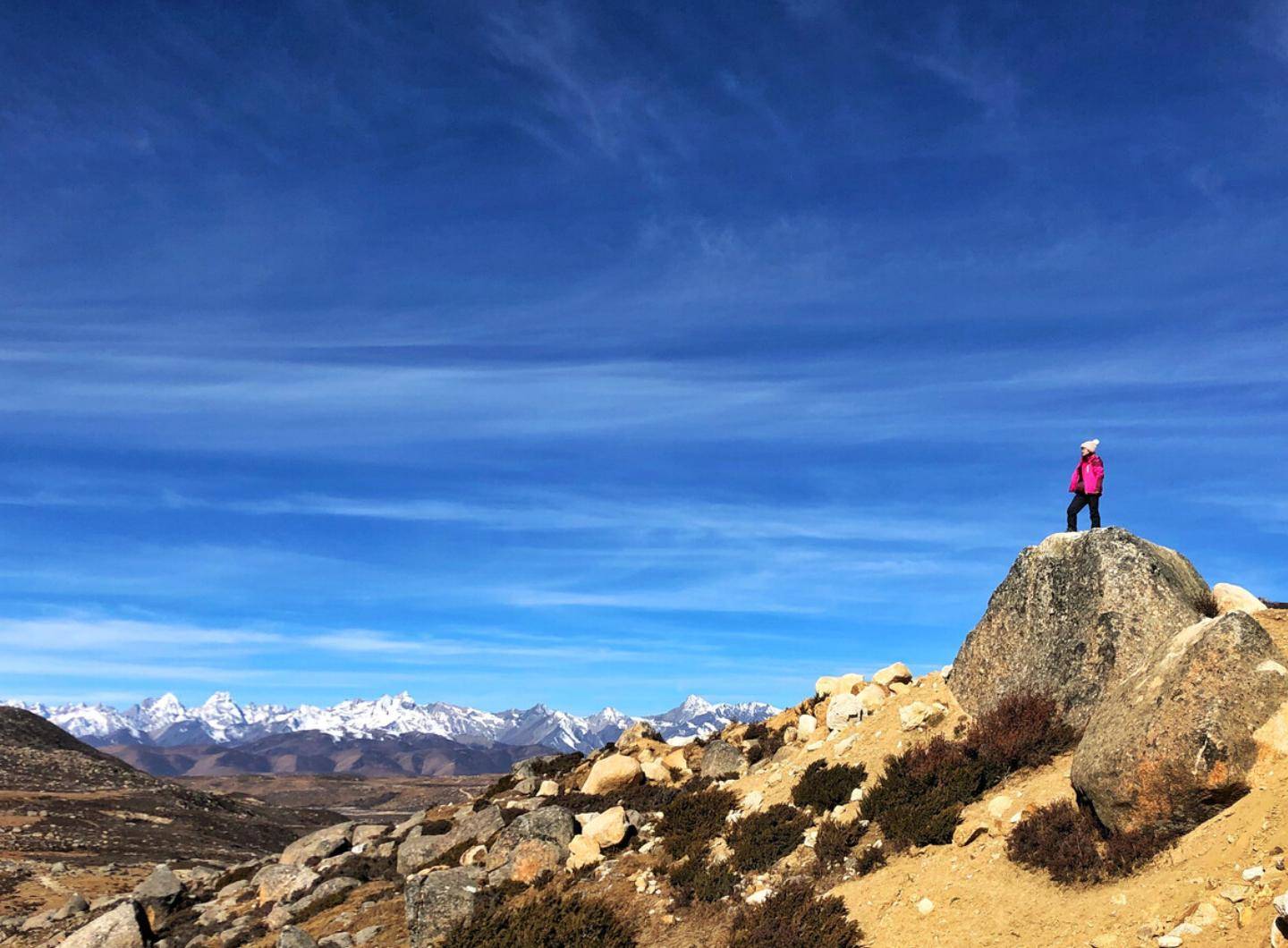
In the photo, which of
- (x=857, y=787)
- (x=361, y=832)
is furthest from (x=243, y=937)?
(x=857, y=787)

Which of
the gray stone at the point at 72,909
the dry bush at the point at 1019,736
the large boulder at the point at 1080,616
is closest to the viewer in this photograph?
the dry bush at the point at 1019,736

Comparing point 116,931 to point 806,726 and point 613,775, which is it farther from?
point 806,726

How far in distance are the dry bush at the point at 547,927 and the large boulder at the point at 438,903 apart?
2.14ft

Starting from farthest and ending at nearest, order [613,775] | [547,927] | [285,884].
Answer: [285,884] < [613,775] < [547,927]

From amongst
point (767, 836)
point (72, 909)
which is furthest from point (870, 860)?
point (72, 909)

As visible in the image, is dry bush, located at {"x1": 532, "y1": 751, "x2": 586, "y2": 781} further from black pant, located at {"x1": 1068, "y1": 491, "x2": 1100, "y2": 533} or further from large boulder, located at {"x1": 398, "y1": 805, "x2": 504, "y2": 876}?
black pant, located at {"x1": 1068, "y1": 491, "x2": 1100, "y2": 533}

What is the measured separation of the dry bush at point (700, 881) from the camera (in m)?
17.7

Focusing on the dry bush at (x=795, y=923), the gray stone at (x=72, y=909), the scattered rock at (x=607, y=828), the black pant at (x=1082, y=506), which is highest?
the black pant at (x=1082, y=506)

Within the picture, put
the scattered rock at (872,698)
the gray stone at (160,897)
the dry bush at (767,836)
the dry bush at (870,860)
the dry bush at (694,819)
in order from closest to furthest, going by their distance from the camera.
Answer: the dry bush at (870,860)
the dry bush at (767,836)
the dry bush at (694,819)
the scattered rock at (872,698)
the gray stone at (160,897)

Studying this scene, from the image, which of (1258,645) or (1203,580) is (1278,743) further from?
(1203,580)

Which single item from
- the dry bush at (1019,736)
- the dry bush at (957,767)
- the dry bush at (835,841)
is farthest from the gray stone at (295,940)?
the dry bush at (1019,736)

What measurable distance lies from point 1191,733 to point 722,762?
16.5 m

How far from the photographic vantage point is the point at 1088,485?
794 inches

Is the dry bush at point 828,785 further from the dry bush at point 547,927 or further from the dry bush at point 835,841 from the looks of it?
the dry bush at point 547,927
